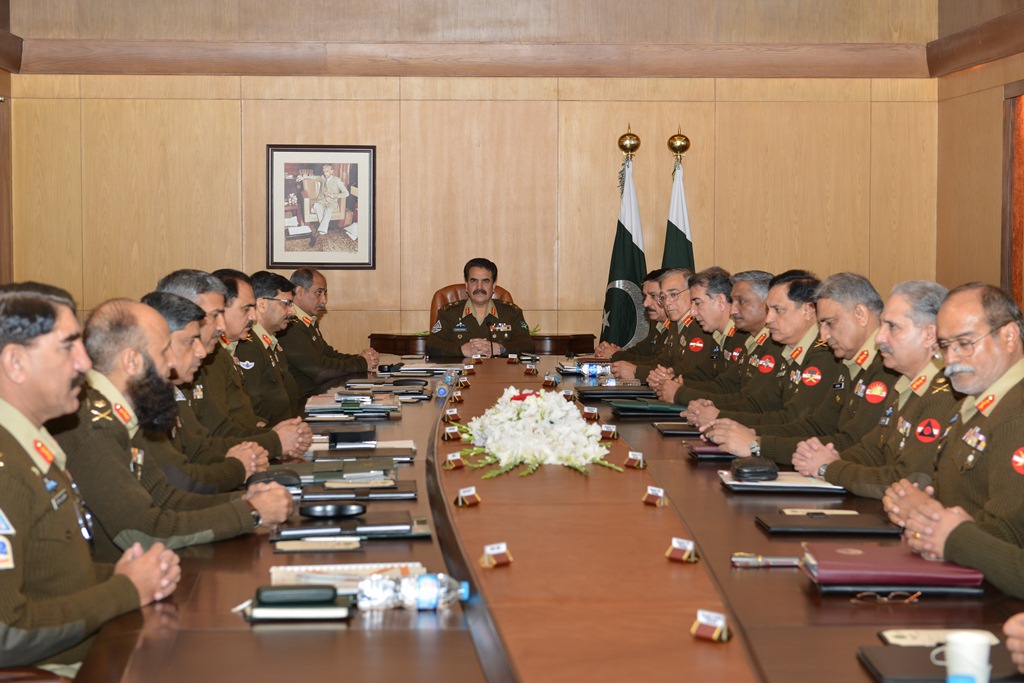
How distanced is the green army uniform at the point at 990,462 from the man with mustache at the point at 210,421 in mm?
2110

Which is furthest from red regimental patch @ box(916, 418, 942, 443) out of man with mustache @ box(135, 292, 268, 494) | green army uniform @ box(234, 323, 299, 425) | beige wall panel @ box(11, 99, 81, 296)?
beige wall panel @ box(11, 99, 81, 296)

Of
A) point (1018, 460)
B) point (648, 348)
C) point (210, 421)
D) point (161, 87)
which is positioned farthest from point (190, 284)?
point (161, 87)

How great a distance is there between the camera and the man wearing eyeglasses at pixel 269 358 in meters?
5.66

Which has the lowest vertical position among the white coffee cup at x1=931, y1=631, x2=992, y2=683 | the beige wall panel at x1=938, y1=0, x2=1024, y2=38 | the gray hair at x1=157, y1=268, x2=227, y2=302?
the white coffee cup at x1=931, y1=631, x2=992, y2=683

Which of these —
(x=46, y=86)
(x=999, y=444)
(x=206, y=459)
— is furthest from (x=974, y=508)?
(x=46, y=86)

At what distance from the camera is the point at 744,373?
19.2 feet

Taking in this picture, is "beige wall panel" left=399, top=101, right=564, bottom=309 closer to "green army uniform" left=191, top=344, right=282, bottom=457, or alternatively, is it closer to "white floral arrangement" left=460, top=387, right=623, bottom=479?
"green army uniform" left=191, top=344, right=282, bottom=457

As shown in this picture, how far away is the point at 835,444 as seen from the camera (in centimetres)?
420

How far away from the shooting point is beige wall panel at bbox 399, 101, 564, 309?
9523mm

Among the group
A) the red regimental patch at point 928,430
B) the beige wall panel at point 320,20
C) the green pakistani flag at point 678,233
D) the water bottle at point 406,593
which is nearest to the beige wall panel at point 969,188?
the green pakistani flag at point 678,233

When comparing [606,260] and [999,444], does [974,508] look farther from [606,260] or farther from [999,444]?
[606,260]

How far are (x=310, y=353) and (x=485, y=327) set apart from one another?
5.23 feet

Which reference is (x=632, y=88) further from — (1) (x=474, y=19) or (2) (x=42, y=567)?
(2) (x=42, y=567)

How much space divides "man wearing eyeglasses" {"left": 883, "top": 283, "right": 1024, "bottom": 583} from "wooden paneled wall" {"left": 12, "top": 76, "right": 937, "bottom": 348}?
663 cm
